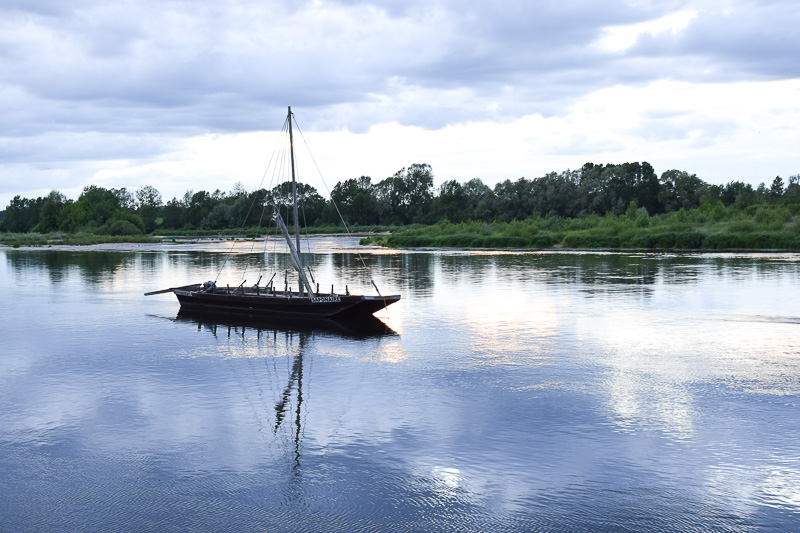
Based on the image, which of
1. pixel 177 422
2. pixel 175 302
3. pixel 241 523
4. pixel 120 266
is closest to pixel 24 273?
pixel 120 266

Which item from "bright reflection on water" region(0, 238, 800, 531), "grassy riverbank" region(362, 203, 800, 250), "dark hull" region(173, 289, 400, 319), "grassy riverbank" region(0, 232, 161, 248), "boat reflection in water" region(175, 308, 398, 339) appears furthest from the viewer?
"grassy riverbank" region(0, 232, 161, 248)

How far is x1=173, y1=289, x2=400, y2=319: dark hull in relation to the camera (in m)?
40.2

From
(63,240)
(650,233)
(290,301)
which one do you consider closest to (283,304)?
(290,301)

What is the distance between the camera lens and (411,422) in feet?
70.2

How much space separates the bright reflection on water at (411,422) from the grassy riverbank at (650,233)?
69277 mm

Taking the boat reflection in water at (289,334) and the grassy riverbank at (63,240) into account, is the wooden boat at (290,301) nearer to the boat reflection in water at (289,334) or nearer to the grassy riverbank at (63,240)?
the boat reflection in water at (289,334)

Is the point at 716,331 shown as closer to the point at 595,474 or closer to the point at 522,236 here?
the point at 595,474

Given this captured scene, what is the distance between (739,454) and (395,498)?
348 inches

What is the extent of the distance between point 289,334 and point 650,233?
93.1 meters

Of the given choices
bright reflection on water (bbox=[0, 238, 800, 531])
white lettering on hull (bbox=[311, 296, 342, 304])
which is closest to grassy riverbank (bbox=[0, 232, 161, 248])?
bright reflection on water (bbox=[0, 238, 800, 531])

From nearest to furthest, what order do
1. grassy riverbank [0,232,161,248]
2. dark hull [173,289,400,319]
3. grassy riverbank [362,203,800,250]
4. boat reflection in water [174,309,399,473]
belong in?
boat reflection in water [174,309,399,473] < dark hull [173,289,400,319] < grassy riverbank [362,203,800,250] < grassy riverbank [0,232,161,248]

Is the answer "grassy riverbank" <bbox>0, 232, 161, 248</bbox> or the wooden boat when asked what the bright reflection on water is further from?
"grassy riverbank" <bbox>0, 232, 161, 248</bbox>

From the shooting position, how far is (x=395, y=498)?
637 inches

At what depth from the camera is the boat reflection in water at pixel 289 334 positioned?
24.0m
